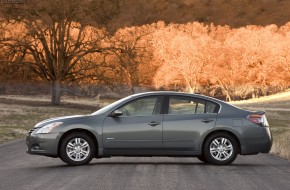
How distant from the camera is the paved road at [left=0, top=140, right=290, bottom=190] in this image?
11258mm

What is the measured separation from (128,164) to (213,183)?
3956 millimetres

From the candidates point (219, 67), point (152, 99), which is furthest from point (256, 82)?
point (152, 99)

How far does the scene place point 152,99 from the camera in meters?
15.6

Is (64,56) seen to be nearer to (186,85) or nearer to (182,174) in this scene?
(182,174)

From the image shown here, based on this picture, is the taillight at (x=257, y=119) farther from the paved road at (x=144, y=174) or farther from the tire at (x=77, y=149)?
the tire at (x=77, y=149)

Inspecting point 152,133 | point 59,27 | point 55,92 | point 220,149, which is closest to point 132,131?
point 152,133

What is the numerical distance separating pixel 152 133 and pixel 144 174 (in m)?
2.36

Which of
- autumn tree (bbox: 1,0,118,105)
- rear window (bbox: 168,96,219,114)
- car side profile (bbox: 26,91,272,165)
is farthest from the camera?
autumn tree (bbox: 1,0,118,105)

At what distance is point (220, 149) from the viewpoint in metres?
15.3

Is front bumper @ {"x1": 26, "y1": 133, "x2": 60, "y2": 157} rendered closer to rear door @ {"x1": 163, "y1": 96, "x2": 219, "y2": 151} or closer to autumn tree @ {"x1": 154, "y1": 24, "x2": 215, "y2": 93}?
rear door @ {"x1": 163, "y1": 96, "x2": 219, "y2": 151}

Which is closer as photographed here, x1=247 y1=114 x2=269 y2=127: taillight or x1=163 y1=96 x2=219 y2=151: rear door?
x1=163 y1=96 x2=219 y2=151: rear door

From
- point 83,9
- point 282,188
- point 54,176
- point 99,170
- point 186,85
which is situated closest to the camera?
point 282,188

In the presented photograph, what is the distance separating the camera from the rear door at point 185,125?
1529 centimetres

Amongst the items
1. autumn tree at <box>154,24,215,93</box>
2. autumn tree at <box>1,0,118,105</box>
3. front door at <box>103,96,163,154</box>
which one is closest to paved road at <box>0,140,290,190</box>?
front door at <box>103,96,163,154</box>
